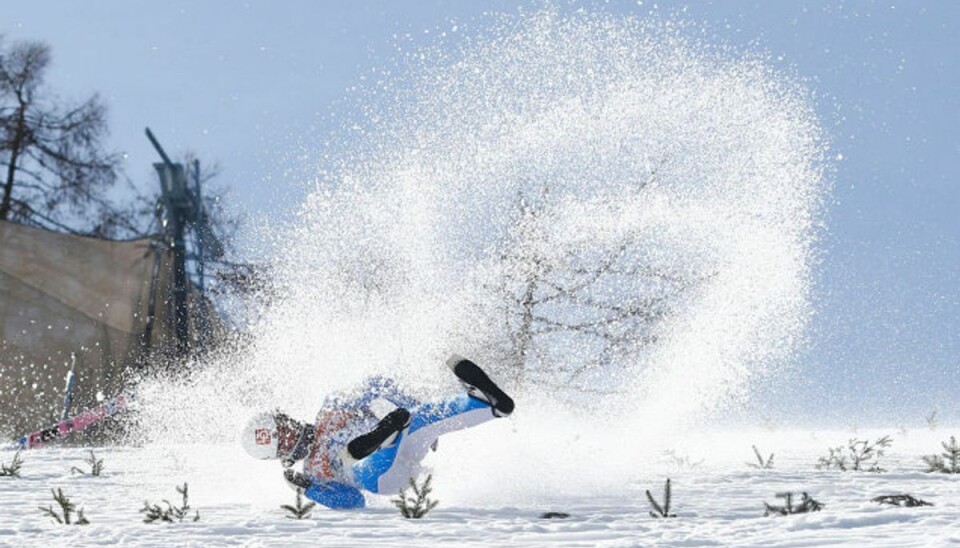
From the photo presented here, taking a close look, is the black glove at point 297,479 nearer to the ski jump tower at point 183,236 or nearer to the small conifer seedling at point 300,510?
the small conifer seedling at point 300,510

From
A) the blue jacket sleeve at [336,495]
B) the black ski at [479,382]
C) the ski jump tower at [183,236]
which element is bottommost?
the blue jacket sleeve at [336,495]

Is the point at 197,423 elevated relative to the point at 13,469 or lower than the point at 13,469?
elevated

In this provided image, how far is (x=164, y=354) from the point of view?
812 inches

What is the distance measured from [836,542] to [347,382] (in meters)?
5.38

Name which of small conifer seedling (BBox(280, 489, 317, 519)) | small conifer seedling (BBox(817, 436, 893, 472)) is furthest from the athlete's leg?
small conifer seedling (BBox(817, 436, 893, 472))

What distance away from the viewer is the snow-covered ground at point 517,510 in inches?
178

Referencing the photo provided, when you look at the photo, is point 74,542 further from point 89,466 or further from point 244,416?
point 244,416

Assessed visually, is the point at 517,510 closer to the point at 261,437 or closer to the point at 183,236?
the point at 261,437

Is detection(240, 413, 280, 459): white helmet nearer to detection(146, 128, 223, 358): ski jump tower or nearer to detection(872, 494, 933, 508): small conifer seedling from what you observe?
detection(872, 494, 933, 508): small conifer seedling

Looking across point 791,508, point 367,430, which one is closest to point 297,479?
point 367,430

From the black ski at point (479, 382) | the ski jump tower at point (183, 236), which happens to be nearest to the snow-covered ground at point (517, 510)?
the black ski at point (479, 382)

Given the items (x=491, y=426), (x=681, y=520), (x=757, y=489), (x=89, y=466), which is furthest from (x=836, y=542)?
(x=89, y=466)

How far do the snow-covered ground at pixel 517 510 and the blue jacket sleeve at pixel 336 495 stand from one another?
17 centimetres

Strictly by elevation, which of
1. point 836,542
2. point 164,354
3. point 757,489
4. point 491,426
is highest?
point 164,354
